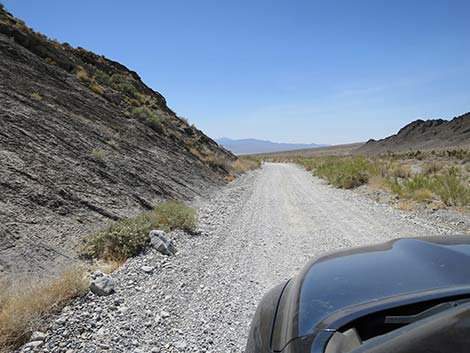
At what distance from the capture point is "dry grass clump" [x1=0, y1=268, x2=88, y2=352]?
336 centimetres

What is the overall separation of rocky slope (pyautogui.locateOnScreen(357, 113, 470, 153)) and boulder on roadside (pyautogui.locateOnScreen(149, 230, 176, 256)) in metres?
75.2

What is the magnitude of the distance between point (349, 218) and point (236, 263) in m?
5.04

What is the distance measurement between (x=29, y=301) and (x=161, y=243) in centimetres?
270

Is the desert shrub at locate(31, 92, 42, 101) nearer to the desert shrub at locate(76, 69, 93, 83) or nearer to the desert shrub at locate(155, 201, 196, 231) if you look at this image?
the desert shrub at locate(155, 201, 196, 231)

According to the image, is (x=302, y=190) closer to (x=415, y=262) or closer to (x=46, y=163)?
(x=46, y=163)

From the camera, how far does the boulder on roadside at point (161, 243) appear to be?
20.4ft

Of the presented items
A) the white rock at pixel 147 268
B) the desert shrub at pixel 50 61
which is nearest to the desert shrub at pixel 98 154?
the white rock at pixel 147 268

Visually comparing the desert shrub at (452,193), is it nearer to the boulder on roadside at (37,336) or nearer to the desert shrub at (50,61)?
the boulder on roadside at (37,336)

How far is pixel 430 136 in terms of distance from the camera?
3346 inches

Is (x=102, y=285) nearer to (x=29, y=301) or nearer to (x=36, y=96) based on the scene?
(x=29, y=301)

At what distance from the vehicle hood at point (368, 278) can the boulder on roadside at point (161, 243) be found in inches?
170

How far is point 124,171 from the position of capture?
1034 centimetres

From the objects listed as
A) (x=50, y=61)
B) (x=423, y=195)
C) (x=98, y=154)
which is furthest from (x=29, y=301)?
(x=50, y=61)

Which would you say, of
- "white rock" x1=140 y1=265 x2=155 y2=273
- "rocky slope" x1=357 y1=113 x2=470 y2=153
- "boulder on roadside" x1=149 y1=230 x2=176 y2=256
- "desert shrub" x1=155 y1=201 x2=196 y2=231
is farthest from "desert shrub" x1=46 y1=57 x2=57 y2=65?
"rocky slope" x1=357 y1=113 x2=470 y2=153
